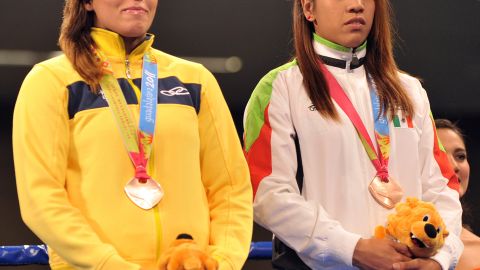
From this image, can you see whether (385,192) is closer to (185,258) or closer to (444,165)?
(444,165)

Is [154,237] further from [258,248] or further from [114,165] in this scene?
[258,248]

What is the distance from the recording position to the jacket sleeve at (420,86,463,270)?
7.45 ft

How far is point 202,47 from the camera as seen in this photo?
3686 mm

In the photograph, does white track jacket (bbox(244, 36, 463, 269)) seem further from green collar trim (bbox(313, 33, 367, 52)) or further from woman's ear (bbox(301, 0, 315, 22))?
woman's ear (bbox(301, 0, 315, 22))

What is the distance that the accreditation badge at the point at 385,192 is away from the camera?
7.22ft

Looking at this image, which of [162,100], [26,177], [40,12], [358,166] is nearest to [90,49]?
[162,100]

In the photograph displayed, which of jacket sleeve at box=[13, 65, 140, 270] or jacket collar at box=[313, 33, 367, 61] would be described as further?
jacket collar at box=[313, 33, 367, 61]

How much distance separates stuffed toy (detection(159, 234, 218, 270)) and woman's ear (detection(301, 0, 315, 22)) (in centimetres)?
90

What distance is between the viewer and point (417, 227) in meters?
1.99

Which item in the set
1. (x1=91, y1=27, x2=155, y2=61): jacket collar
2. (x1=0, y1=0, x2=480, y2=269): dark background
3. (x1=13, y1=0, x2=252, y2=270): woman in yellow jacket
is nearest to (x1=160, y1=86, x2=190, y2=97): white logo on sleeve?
(x1=13, y1=0, x2=252, y2=270): woman in yellow jacket

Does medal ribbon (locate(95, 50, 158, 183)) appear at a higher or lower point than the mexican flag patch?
higher

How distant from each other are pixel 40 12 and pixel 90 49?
1.58 m

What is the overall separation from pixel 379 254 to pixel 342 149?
0.31 metres

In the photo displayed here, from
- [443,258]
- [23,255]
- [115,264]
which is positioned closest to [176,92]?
[115,264]
